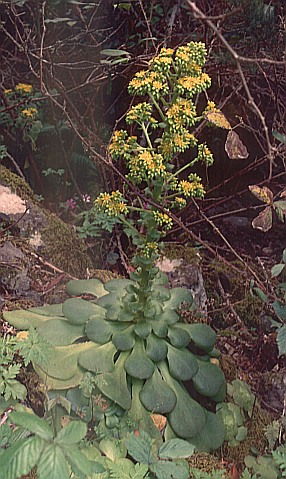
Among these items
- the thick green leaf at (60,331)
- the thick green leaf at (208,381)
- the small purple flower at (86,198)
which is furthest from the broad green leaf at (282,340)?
the small purple flower at (86,198)

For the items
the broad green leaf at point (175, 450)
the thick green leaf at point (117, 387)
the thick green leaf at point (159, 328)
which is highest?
the broad green leaf at point (175, 450)

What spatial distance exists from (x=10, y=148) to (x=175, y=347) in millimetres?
1256

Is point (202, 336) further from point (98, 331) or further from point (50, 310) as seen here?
point (50, 310)

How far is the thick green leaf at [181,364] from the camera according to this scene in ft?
4.01

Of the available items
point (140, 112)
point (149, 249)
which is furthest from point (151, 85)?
point (149, 249)

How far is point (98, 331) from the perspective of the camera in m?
1.24

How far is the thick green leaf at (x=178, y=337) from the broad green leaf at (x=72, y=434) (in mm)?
521

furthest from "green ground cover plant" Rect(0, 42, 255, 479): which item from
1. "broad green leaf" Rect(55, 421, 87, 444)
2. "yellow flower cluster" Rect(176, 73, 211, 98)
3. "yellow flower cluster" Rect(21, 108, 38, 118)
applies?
"yellow flower cluster" Rect(21, 108, 38, 118)

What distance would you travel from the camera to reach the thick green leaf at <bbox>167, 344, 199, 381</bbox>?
1222 mm

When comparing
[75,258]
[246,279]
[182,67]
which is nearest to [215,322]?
[246,279]

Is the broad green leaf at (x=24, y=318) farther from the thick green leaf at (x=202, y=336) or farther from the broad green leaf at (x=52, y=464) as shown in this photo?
the broad green leaf at (x=52, y=464)

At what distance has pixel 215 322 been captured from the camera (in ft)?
5.64

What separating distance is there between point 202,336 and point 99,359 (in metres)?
0.24

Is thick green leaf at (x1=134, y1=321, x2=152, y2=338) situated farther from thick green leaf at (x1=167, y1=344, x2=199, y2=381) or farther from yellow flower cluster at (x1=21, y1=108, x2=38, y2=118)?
yellow flower cluster at (x1=21, y1=108, x2=38, y2=118)
